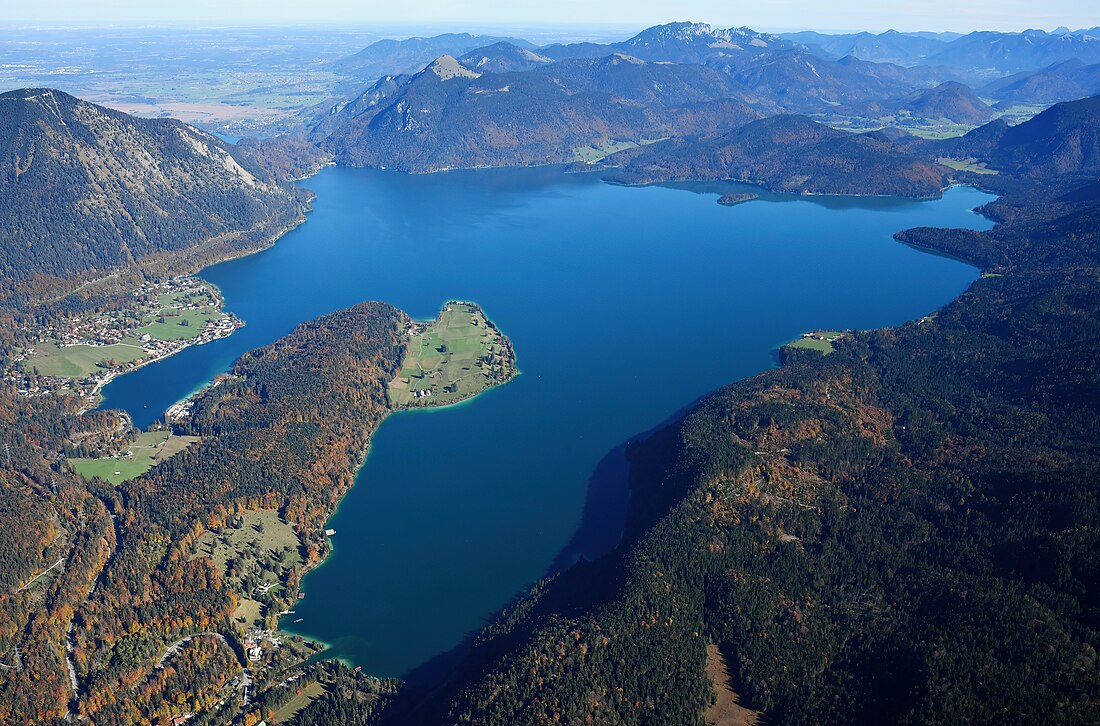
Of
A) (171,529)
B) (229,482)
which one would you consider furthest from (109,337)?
(171,529)

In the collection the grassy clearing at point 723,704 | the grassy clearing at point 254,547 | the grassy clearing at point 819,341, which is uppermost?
the grassy clearing at point 819,341

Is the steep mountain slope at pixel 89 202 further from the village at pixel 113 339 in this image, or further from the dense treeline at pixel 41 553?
the dense treeline at pixel 41 553

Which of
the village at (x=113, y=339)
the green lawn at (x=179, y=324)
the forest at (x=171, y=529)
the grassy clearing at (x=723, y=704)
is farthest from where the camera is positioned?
the green lawn at (x=179, y=324)

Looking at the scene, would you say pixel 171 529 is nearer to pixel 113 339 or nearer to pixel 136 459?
pixel 136 459

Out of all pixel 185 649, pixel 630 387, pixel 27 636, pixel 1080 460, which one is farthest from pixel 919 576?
pixel 27 636

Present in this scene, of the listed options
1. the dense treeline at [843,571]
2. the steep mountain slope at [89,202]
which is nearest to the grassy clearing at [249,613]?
the dense treeline at [843,571]

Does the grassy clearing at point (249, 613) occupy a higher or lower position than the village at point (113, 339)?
lower

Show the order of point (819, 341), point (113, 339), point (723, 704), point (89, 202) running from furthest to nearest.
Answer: point (89, 202) → point (113, 339) → point (819, 341) → point (723, 704)
